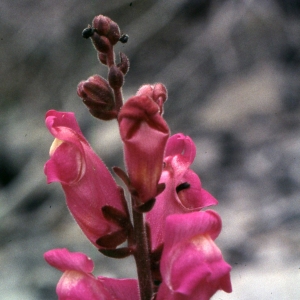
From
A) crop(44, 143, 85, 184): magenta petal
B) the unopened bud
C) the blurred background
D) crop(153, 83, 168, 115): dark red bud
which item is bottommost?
the blurred background

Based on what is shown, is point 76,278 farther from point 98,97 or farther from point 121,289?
point 98,97

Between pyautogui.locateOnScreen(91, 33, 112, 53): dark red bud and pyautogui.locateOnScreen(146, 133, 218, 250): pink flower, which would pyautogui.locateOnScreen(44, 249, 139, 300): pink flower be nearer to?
pyautogui.locateOnScreen(146, 133, 218, 250): pink flower

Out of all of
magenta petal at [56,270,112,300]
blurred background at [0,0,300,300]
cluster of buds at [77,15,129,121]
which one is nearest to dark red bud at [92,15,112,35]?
cluster of buds at [77,15,129,121]

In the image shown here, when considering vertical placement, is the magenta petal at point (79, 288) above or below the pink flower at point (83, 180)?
below

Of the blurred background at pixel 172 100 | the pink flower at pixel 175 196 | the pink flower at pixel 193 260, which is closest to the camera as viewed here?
the pink flower at pixel 193 260

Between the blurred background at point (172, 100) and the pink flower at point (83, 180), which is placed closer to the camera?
the pink flower at point (83, 180)

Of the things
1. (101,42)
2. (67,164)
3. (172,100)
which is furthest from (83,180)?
(172,100)

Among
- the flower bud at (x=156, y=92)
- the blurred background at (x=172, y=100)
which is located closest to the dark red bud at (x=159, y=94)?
the flower bud at (x=156, y=92)

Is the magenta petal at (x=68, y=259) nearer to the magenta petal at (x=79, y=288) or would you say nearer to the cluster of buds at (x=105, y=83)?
the magenta petal at (x=79, y=288)
